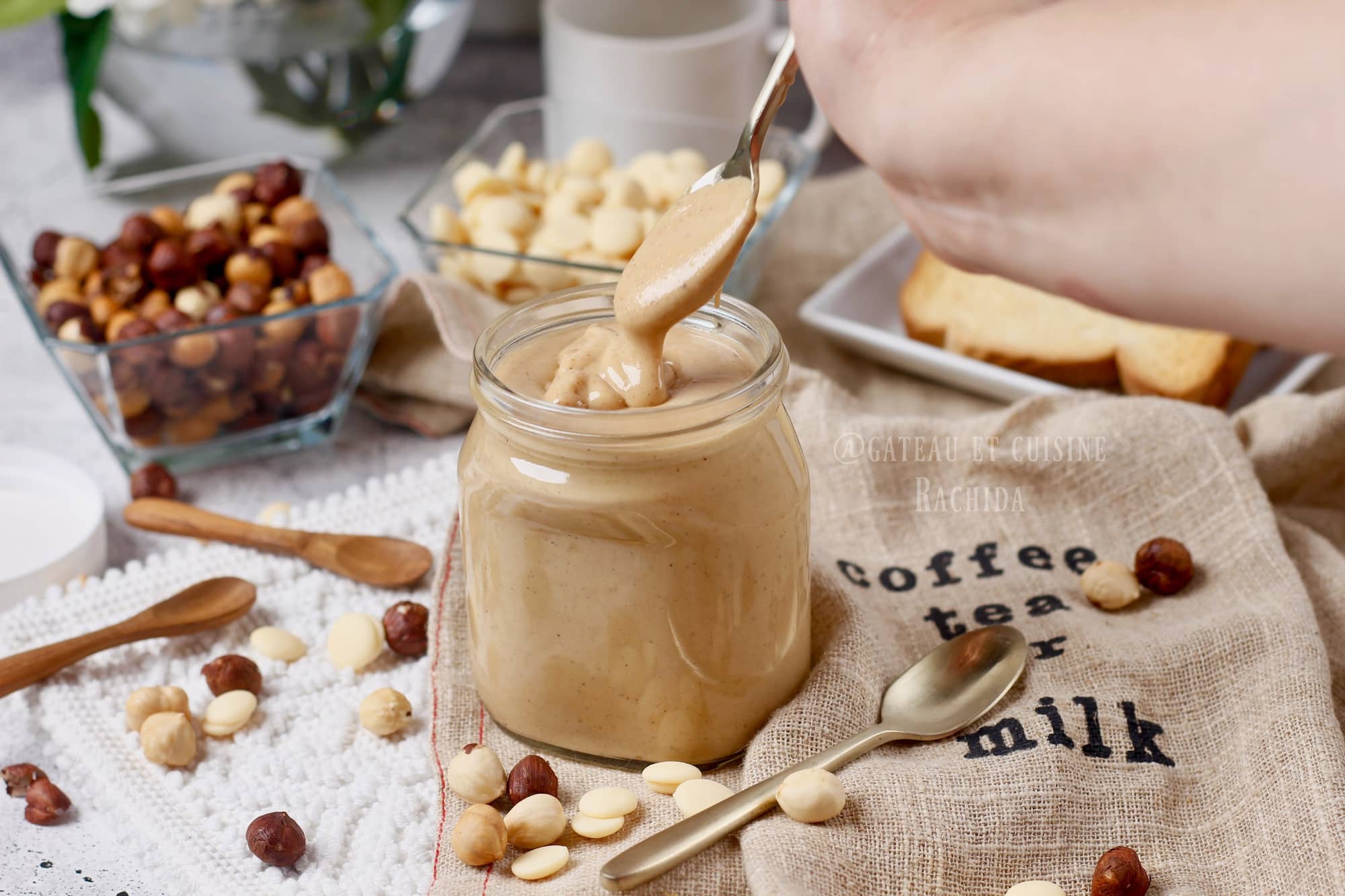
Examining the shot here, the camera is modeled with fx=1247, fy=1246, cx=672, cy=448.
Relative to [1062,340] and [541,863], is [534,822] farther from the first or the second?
[1062,340]

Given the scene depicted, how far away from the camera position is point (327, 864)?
970 millimetres

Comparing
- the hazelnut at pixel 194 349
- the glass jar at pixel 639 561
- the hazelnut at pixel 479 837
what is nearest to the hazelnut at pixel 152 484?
the hazelnut at pixel 194 349

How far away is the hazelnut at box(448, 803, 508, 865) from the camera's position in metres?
0.90

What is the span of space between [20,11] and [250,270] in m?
0.69

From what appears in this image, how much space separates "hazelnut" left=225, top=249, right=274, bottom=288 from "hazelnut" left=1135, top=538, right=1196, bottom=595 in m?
1.08

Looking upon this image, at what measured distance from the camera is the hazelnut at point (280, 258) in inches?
62.9

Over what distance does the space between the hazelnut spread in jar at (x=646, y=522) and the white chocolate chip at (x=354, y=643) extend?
6.7 inches

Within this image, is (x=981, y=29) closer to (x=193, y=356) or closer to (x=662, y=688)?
(x=662, y=688)

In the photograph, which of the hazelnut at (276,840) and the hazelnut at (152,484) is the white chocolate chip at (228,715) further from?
the hazelnut at (152,484)

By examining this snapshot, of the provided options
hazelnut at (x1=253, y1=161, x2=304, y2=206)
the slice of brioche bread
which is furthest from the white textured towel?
the slice of brioche bread

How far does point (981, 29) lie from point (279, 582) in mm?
890

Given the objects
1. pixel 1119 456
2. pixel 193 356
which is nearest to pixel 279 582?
pixel 193 356

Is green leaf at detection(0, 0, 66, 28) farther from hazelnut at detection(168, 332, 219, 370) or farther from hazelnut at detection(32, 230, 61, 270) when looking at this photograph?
hazelnut at detection(168, 332, 219, 370)

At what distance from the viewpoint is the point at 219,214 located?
169cm
